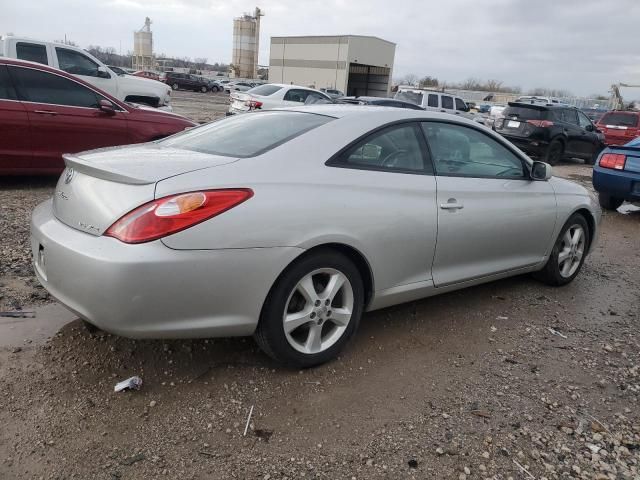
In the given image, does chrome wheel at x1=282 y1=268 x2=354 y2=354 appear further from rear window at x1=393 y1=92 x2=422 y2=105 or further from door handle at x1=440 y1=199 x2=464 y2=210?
rear window at x1=393 y1=92 x2=422 y2=105

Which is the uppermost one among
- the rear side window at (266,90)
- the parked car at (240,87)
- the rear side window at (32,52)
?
the rear side window at (32,52)

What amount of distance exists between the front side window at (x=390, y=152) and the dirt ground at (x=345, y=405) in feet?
3.66

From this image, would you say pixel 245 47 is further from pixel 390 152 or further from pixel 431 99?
pixel 390 152

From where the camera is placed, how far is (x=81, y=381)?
2.81m

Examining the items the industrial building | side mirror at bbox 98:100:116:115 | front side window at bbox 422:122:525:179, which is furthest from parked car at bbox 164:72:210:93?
front side window at bbox 422:122:525:179

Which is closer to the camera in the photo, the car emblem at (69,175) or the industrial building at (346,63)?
the car emblem at (69,175)

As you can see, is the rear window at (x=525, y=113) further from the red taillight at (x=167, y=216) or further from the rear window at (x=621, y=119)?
the red taillight at (x=167, y=216)

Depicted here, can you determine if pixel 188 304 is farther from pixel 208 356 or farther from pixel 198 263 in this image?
pixel 208 356

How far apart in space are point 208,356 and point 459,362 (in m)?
1.50

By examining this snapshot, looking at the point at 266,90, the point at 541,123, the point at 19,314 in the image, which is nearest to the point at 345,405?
the point at 19,314

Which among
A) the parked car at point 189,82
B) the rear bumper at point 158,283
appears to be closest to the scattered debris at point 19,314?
the rear bumper at point 158,283

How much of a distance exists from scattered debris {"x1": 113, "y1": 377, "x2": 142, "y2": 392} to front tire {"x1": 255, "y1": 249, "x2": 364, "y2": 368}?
0.64 meters

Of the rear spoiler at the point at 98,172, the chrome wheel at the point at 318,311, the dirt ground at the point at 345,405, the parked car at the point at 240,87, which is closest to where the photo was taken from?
the dirt ground at the point at 345,405

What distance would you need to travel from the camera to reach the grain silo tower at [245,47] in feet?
281
